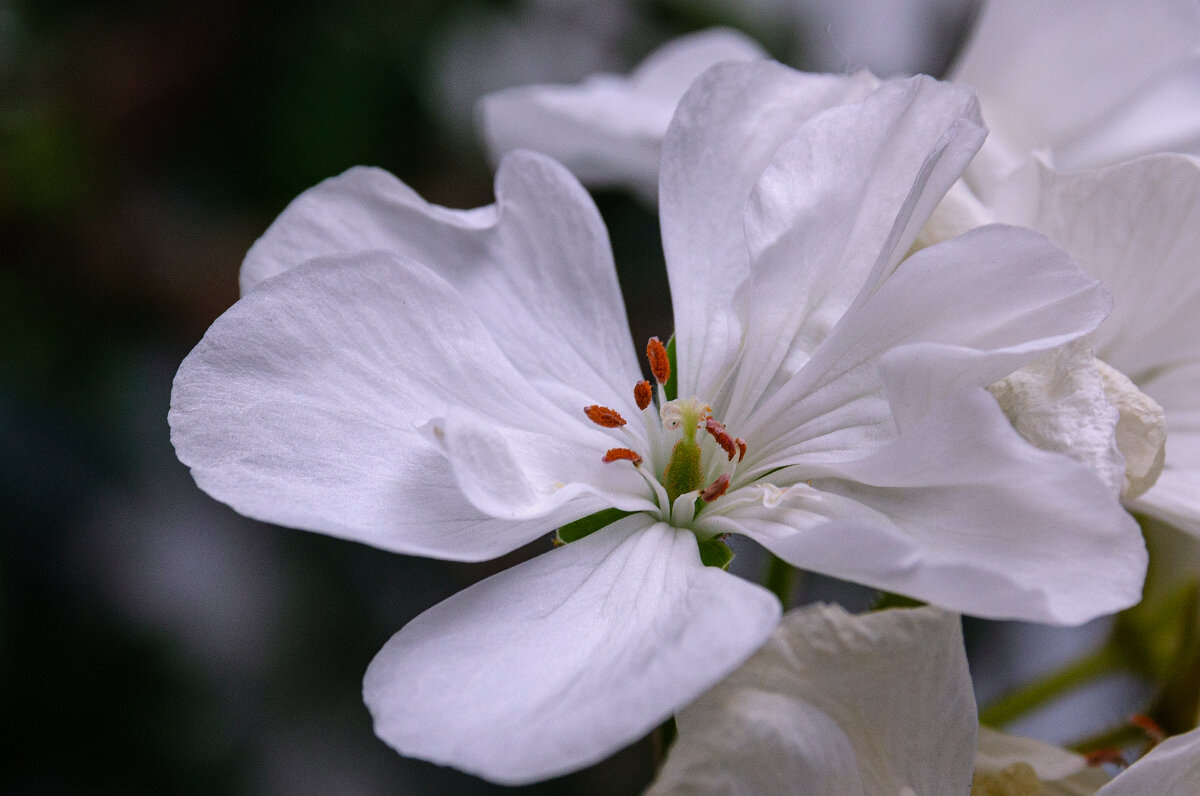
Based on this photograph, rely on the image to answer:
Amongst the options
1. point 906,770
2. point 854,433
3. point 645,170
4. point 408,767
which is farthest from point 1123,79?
point 408,767

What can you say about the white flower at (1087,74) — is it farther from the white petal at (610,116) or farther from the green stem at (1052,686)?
the green stem at (1052,686)

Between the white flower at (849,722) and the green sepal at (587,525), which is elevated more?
the green sepal at (587,525)

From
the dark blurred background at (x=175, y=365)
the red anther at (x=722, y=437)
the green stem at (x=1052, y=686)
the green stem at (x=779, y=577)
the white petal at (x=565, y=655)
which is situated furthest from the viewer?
the dark blurred background at (x=175, y=365)

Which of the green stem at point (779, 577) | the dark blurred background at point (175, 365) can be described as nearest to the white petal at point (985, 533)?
the green stem at point (779, 577)

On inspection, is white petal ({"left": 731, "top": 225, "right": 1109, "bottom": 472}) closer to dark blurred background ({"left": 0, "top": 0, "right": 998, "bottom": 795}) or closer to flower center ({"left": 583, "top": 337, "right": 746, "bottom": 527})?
flower center ({"left": 583, "top": 337, "right": 746, "bottom": 527})

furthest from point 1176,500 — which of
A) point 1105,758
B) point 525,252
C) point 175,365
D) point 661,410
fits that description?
point 175,365

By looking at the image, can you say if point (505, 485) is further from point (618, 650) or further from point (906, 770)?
point (906, 770)

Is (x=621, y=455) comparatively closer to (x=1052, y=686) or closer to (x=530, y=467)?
(x=530, y=467)
